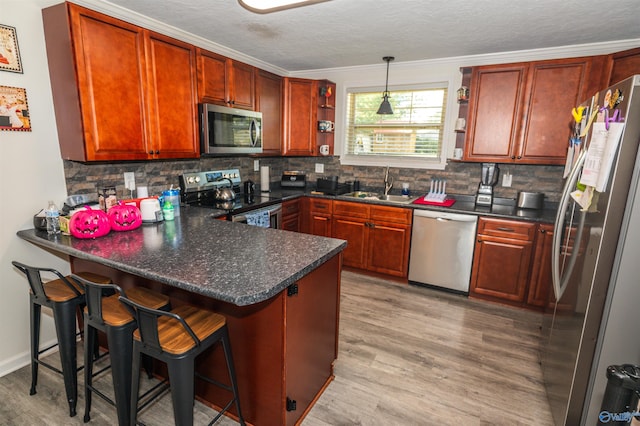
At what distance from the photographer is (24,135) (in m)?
2.02

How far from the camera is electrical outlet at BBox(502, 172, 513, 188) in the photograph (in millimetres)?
3365

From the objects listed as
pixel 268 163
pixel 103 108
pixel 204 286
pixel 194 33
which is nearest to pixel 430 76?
pixel 268 163

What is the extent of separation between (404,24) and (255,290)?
7.54 feet

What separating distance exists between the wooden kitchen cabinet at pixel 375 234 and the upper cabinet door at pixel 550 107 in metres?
1.29

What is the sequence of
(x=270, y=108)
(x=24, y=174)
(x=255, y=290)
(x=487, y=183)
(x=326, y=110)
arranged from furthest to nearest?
(x=326, y=110) → (x=270, y=108) → (x=487, y=183) → (x=24, y=174) → (x=255, y=290)

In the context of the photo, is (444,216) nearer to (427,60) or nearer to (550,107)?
(550,107)

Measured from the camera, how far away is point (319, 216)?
3869mm

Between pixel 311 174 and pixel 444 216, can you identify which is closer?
pixel 444 216

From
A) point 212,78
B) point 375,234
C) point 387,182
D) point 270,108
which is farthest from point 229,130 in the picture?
point 387,182

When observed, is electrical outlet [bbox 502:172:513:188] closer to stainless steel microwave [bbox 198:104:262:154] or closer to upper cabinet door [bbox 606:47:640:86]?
upper cabinet door [bbox 606:47:640:86]

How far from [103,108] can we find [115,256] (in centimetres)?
111

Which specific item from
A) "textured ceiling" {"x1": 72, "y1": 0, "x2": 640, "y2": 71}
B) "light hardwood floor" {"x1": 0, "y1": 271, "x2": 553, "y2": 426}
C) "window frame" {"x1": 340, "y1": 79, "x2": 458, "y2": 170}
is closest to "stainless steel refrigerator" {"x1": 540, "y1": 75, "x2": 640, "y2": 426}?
"light hardwood floor" {"x1": 0, "y1": 271, "x2": 553, "y2": 426}

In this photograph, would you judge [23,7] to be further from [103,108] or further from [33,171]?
[33,171]

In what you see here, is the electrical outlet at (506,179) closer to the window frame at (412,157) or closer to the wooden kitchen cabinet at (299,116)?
the window frame at (412,157)
